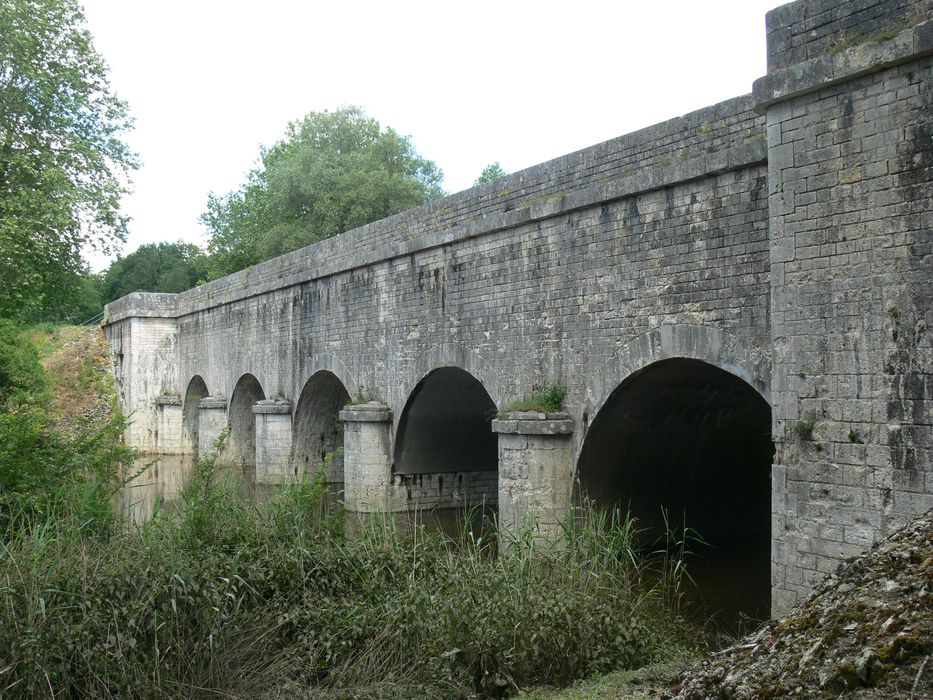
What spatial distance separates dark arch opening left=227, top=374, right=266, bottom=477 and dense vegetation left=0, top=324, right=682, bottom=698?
45.1ft

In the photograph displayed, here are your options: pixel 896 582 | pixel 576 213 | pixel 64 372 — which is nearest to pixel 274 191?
pixel 64 372

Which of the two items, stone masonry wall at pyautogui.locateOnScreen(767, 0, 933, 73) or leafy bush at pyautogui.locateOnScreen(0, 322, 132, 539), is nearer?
stone masonry wall at pyautogui.locateOnScreen(767, 0, 933, 73)

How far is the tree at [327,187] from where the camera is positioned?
27500 millimetres

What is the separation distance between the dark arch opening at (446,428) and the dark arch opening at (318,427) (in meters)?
3.17

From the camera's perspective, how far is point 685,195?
25.3 ft

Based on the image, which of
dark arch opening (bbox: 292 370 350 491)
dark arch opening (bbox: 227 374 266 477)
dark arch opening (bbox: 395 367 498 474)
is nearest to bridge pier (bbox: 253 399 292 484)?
dark arch opening (bbox: 292 370 350 491)

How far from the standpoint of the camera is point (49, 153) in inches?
592

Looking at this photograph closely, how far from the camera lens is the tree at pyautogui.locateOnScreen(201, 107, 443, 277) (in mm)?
27500

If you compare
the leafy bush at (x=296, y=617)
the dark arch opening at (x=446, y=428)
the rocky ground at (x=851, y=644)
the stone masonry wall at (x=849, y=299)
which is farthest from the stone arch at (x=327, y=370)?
the rocky ground at (x=851, y=644)

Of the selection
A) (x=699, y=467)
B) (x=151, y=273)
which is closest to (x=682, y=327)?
(x=699, y=467)

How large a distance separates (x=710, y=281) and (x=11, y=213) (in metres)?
11.7

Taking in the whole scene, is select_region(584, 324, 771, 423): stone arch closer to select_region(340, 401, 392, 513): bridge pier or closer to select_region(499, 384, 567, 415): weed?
select_region(499, 384, 567, 415): weed

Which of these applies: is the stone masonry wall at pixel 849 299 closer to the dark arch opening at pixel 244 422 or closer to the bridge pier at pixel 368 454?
the bridge pier at pixel 368 454

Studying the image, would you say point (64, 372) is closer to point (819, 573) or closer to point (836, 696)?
point (819, 573)
